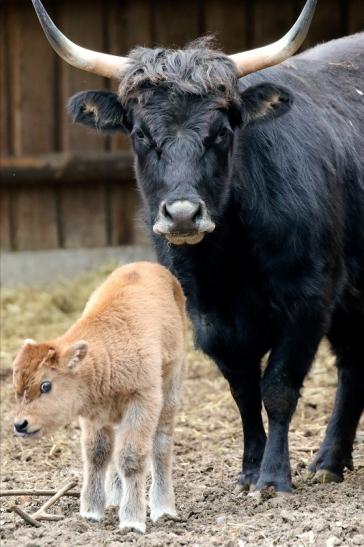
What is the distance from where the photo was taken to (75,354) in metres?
6.67

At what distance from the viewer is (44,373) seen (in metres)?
6.55

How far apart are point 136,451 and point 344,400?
98.9 inches

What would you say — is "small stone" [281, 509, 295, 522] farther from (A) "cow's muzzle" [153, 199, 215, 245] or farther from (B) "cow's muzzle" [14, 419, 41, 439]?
(A) "cow's muzzle" [153, 199, 215, 245]

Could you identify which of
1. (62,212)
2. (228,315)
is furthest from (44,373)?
(62,212)

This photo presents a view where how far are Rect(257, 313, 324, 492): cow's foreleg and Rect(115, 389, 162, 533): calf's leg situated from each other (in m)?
1.17

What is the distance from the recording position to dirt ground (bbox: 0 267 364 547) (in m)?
6.46

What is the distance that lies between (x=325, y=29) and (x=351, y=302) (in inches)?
280

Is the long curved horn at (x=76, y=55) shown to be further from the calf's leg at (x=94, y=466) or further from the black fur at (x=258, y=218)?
the calf's leg at (x=94, y=466)

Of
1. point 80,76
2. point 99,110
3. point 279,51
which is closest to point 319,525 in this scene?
point 279,51

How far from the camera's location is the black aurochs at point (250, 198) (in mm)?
7539

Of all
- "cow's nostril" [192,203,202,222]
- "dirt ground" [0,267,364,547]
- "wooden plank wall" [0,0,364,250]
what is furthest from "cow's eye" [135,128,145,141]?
"wooden plank wall" [0,0,364,250]

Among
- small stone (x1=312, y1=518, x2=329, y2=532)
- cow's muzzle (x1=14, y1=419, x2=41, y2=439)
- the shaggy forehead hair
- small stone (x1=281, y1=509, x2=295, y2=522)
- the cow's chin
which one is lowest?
small stone (x1=281, y1=509, x2=295, y2=522)

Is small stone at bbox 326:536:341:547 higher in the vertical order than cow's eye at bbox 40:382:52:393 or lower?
lower

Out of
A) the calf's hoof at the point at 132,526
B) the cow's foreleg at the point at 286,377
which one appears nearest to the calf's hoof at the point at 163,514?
the calf's hoof at the point at 132,526
